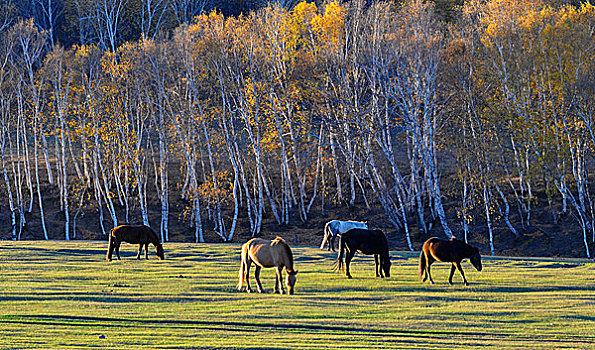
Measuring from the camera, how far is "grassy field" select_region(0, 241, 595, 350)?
1512 cm

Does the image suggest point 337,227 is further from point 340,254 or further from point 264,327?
point 264,327

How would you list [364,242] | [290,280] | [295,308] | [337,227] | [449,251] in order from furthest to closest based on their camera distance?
[337,227], [364,242], [449,251], [290,280], [295,308]

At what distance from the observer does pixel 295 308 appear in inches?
752

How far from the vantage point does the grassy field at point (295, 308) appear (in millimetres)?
15117

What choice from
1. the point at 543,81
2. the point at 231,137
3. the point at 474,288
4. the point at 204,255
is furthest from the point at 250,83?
the point at 474,288

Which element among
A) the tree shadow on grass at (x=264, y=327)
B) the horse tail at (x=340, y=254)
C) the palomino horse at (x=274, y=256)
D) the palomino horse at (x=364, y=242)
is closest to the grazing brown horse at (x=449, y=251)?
the palomino horse at (x=364, y=242)

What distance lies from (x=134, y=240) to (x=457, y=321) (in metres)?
15.5

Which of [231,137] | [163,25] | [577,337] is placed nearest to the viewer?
[577,337]

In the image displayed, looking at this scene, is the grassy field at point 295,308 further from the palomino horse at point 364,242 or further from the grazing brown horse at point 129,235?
the palomino horse at point 364,242

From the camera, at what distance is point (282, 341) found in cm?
1478

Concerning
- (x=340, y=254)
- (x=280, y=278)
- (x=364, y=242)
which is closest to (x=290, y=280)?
(x=280, y=278)

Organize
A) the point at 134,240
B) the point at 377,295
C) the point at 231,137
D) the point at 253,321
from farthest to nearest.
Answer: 1. the point at 231,137
2. the point at 134,240
3. the point at 377,295
4. the point at 253,321

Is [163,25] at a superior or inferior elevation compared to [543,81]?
superior

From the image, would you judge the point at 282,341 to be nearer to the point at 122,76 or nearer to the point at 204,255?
the point at 204,255
